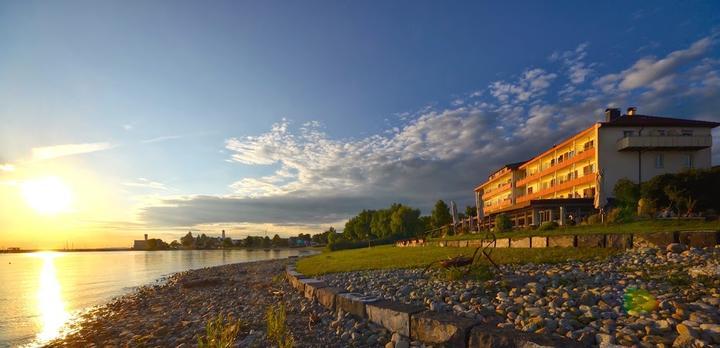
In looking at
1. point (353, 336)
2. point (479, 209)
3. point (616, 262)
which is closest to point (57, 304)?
point (353, 336)

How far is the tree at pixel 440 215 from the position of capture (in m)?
64.5

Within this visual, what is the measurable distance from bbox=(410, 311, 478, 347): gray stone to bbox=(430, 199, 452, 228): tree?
60278 millimetres

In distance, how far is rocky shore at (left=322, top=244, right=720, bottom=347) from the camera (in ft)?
13.9

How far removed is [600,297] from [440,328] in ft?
8.65

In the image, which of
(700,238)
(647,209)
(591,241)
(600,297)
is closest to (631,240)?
(591,241)

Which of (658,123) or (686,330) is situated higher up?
(658,123)

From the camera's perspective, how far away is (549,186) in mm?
45844

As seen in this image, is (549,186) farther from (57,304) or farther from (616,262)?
(57,304)

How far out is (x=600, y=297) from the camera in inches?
222

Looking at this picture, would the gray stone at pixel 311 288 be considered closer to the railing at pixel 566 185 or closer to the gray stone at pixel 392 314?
the gray stone at pixel 392 314

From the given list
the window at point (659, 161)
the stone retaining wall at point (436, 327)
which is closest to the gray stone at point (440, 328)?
the stone retaining wall at point (436, 327)

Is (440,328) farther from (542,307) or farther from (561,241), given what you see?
(561,241)

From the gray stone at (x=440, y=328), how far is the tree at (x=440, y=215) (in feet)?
198

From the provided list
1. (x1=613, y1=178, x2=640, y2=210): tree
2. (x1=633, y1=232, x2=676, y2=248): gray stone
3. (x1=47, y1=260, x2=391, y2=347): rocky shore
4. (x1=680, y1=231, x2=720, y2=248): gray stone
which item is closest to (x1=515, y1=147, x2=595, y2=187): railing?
(x1=613, y1=178, x2=640, y2=210): tree
